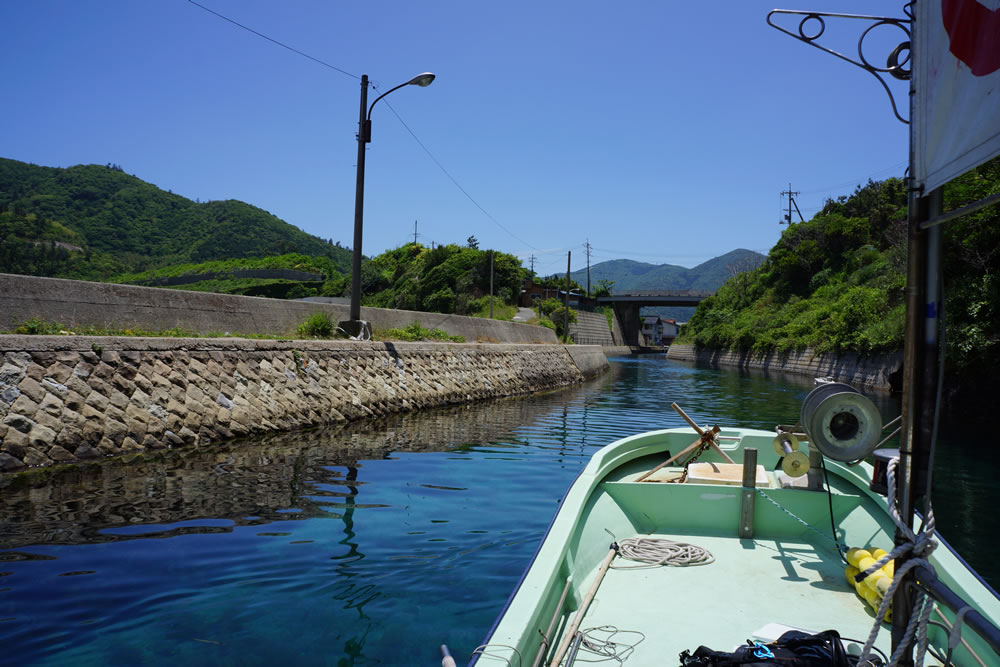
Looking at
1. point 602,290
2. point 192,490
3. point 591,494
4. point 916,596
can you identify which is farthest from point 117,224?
point 916,596

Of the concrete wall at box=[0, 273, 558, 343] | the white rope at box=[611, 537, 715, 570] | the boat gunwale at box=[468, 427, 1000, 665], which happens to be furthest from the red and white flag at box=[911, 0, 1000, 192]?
the concrete wall at box=[0, 273, 558, 343]

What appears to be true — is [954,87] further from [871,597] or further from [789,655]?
[871,597]

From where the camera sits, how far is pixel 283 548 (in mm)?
5188

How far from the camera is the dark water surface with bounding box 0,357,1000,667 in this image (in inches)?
147

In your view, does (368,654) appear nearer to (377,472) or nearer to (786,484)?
(786,484)

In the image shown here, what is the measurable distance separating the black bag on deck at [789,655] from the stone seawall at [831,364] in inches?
652

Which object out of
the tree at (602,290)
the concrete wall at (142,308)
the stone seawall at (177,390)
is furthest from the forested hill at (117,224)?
the stone seawall at (177,390)

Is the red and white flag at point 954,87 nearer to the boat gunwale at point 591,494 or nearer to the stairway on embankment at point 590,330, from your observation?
the boat gunwale at point 591,494

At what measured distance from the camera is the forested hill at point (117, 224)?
165 ft

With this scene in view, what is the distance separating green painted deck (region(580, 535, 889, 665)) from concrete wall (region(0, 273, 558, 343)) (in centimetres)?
Result: 845

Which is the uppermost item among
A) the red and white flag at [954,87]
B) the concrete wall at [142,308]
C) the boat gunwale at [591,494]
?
the red and white flag at [954,87]

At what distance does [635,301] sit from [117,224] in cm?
6237

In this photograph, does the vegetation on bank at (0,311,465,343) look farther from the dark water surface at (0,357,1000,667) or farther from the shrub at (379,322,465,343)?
the dark water surface at (0,357,1000,667)

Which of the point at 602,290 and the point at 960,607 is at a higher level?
the point at 602,290
